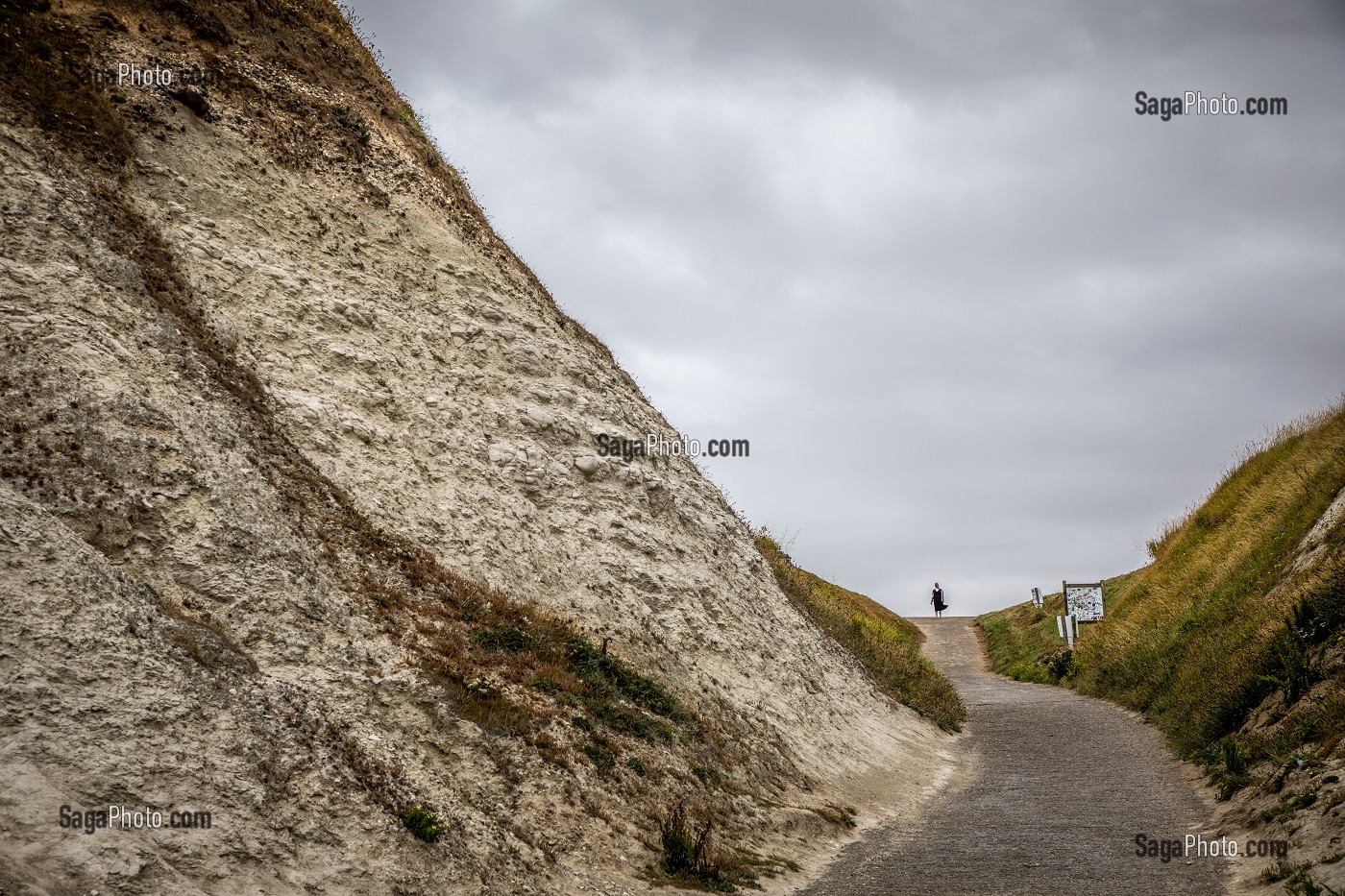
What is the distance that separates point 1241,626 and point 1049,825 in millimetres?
8771

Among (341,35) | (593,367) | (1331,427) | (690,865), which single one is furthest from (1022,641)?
(341,35)

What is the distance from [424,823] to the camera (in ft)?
32.3

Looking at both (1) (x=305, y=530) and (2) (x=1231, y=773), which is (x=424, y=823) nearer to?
(1) (x=305, y=530)

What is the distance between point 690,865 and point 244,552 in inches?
293

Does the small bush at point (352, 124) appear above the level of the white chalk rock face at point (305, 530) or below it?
above

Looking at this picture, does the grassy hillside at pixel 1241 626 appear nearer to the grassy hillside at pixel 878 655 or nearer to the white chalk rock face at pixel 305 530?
the grassy hillside at pixel 878 655

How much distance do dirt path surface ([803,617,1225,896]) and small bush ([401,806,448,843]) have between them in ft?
18.3

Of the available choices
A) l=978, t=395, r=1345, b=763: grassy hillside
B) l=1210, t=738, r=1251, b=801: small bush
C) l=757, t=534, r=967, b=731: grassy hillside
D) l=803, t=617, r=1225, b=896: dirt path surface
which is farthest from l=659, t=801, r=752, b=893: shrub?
l=757, t=534, r=967, b=731: grassy hillside

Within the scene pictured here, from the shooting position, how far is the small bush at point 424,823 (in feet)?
31.9

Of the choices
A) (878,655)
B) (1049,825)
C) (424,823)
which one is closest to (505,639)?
(424,823)

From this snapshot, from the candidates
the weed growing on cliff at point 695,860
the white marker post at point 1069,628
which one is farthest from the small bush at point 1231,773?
the white marker post at point 1069,628

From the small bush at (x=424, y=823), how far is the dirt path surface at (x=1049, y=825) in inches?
219

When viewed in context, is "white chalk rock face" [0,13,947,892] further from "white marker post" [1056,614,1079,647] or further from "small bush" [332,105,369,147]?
"white marker post" [1056,614,1079,647]

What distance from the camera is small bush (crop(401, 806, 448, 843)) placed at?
9.73 meters
